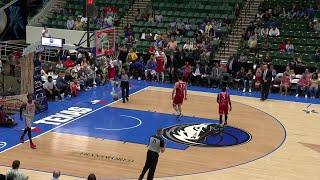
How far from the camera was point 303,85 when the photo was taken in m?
27.5

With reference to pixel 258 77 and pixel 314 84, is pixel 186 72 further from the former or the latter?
pixel 314 84

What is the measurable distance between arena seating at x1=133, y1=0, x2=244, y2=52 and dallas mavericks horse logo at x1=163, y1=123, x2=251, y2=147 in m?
12.0

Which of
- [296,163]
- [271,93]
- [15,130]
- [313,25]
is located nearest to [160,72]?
[271,93]

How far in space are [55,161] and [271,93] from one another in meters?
13.6

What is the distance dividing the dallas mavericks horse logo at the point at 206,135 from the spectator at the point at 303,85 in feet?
22.7

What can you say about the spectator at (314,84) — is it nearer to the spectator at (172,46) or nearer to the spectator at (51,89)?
the spectator at (172,46)

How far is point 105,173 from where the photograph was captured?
16703mm

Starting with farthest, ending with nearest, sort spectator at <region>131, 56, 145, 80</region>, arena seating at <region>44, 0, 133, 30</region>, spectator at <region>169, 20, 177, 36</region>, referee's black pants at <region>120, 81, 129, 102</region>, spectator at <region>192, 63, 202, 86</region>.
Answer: arena seating at <region>44, 0, 133, 30</region> < spectator at <region>169, 20, 177, 36</region> < spectator at <region>131, 56, 145, 80</region> < spectator at <region>192, 63, 202, 86</region> < referee's black pants at <region>120, 81, 129, 102</region>

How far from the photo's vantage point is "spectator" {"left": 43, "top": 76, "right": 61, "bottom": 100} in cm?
2503

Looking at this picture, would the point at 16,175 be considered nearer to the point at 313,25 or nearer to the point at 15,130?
the point at 15,130

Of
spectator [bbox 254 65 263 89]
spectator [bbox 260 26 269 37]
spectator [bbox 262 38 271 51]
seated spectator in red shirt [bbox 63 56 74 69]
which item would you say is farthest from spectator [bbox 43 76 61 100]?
spectator [bbox 260 26 269 37]

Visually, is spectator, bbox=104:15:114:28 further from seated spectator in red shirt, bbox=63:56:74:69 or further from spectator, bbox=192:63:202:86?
spectator, bbox=192:63:202:86

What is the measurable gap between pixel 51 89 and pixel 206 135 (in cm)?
751

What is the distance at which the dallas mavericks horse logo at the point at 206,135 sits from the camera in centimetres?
2000
